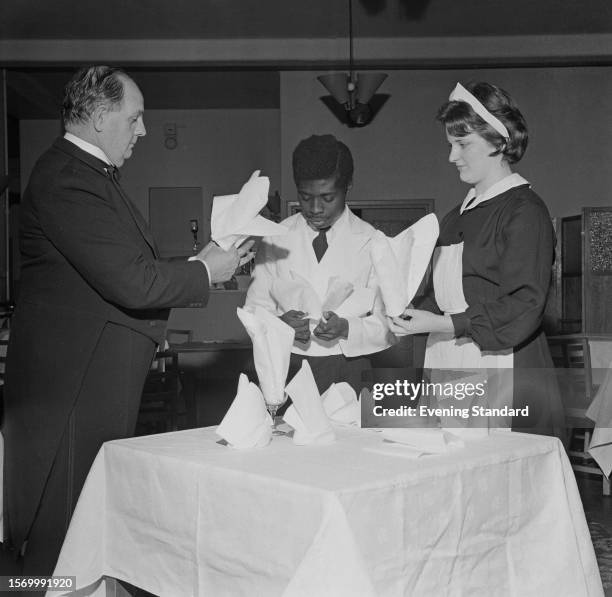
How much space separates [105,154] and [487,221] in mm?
900

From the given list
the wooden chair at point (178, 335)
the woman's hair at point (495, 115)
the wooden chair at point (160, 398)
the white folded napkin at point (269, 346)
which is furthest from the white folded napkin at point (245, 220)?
the wooden chair at point (178, 335)

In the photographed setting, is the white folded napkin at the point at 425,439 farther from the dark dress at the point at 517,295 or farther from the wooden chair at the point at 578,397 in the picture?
the wooden chair at the point at 578,397

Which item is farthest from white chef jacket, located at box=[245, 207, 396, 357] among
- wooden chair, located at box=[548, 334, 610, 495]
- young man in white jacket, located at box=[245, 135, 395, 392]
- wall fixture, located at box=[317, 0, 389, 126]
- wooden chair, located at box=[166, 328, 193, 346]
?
wooden chair, located at box=[166, 328, 193, 346]

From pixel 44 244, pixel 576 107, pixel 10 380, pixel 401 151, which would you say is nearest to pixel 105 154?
pixel 44 244

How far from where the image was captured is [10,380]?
179 cm

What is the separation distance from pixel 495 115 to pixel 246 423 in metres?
0.94

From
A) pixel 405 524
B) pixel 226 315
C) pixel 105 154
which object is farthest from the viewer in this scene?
pixel 226 315

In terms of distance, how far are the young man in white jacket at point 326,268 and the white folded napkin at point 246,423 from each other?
21.5 inches

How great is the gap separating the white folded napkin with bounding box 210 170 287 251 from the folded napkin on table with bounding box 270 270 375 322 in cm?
34

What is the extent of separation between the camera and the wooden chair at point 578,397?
442cm

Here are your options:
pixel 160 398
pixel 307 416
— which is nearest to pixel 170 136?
pixel 160 398

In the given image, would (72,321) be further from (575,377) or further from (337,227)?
(575,377)

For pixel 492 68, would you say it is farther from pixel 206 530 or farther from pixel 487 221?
pixel 206 530

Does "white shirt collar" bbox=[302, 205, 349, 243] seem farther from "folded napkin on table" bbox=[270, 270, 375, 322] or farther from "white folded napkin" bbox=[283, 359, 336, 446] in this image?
"white folded napkin" bbox=[283, 359, 336, 446]
